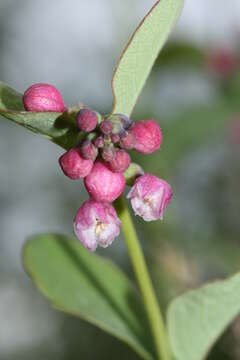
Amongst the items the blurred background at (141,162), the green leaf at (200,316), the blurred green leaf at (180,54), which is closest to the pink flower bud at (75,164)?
the green leaf at (200,316)

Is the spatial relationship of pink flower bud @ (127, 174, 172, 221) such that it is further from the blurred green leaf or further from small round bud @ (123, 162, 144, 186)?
the blurred green leaf

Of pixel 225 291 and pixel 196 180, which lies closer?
pixel 225 291

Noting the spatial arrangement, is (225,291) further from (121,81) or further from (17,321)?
(17,321)

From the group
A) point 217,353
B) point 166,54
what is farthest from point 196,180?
point 217,353

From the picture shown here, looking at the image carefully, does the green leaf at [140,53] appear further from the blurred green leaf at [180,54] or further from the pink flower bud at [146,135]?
the blurred green leaf at [180,54]

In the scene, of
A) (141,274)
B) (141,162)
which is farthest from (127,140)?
(141,162)

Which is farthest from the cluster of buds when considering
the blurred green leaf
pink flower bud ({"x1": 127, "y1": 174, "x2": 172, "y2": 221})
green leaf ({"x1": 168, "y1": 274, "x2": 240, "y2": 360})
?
the blurred green leaf
